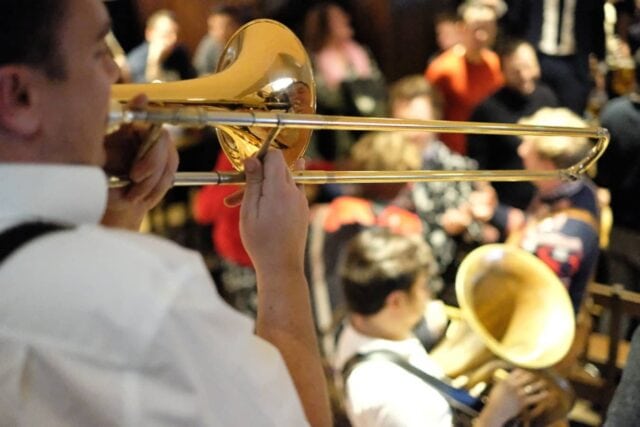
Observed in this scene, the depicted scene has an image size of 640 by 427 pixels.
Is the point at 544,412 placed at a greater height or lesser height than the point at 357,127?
lesser

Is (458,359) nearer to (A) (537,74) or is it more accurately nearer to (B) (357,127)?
(B) (357,127)

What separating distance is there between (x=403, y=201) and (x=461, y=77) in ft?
3.09

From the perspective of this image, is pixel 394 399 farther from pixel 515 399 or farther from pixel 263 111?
pixel 263 111

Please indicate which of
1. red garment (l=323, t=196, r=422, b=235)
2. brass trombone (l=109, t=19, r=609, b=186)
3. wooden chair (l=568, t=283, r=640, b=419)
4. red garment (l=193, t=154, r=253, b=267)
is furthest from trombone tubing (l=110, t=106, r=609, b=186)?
red garment (l=193, t=154, r=253, b=267)

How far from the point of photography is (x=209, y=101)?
3.18ft

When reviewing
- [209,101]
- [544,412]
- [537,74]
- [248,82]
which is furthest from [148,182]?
[537,74]

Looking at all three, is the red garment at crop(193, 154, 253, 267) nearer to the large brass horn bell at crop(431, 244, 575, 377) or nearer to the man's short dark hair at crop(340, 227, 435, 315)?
the man's short dark hair at crop(340, 227, 435, 315)

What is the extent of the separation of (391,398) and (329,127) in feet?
2.06

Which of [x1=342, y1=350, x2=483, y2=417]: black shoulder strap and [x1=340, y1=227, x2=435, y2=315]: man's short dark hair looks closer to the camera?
[x1=342, y1=350, x2=483, y2=417]: black shoulder strap

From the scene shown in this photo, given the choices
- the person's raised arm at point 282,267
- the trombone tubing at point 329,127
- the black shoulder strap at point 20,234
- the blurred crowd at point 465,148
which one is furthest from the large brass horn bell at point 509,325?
the black shoulder strap at point 20,234

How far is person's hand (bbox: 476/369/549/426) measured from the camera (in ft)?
4.95

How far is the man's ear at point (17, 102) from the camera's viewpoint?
615mm

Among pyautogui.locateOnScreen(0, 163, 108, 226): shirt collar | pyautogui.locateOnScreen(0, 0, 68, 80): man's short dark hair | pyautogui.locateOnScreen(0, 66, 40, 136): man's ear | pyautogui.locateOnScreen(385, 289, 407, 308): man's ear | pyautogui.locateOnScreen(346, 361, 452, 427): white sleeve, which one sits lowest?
pyautogui.locateOnScreen(346, 361, 452, 427): white sleeve

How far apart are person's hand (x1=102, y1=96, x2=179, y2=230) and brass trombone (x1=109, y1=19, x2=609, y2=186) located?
0.02 m
